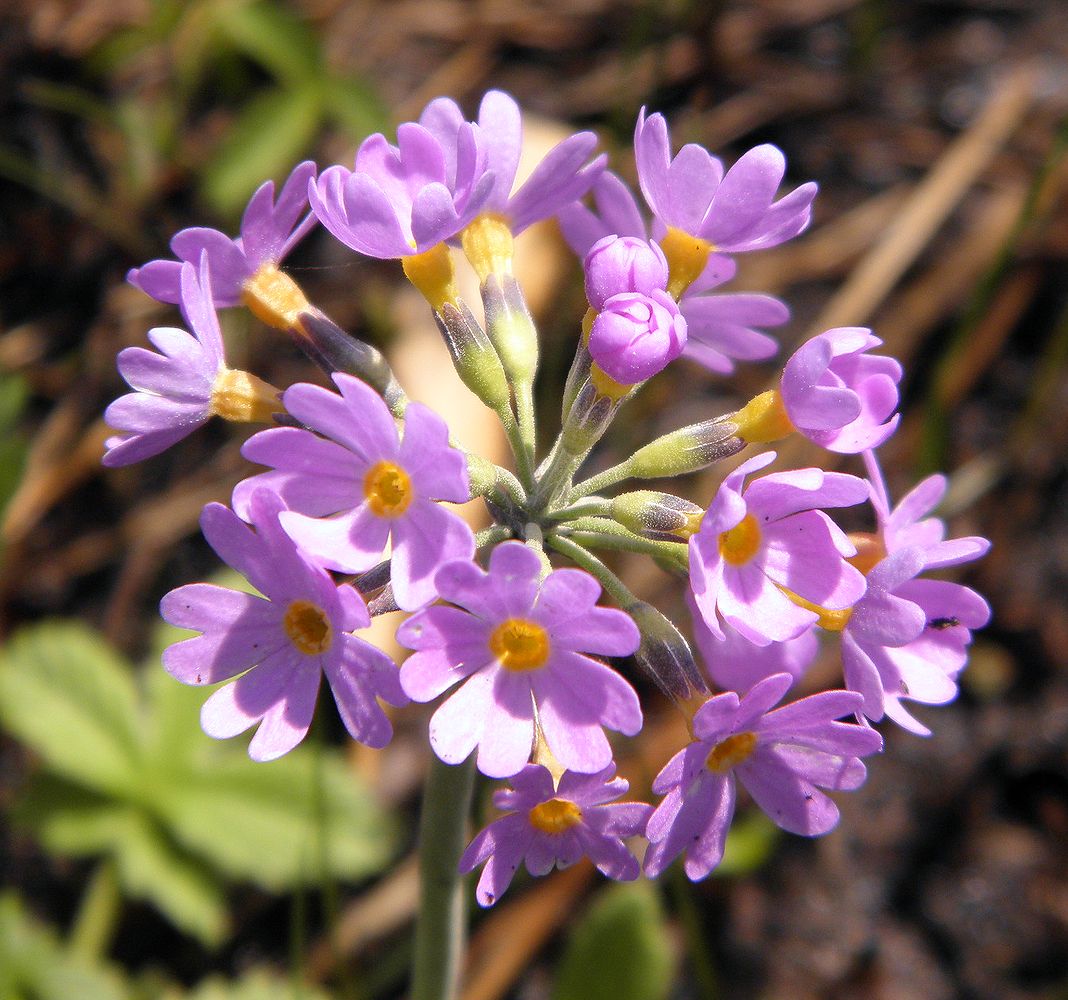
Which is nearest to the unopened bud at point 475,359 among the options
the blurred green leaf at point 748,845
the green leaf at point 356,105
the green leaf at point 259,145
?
the blurred green leaf at point 748,845

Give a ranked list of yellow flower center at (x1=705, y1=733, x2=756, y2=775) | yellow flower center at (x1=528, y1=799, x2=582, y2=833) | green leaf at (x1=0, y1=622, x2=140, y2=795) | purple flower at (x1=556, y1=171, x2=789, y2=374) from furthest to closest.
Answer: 1. green leaf at (x1=0, y1=622, x2=140, y2=795)
2. purple flower at (x1=556, y1=171, x2=789, y2=374)
3. yellow flower center at (x1=705, y1=733, x2=756, y2=775)
4. yellow flower center at (x1=528, y1=799, x2=582, y2=833)

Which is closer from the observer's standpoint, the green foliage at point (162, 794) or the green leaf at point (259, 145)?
the green foliage at point (162, 794)

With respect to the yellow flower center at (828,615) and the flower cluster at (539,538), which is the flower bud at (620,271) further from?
the yellow flower center at (828,615)

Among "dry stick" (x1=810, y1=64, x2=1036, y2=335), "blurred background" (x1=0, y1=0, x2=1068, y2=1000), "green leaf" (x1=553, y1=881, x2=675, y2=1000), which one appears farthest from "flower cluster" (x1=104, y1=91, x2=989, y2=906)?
"dry stick" (x1=810, y1=64, x2=1036, y2=335)

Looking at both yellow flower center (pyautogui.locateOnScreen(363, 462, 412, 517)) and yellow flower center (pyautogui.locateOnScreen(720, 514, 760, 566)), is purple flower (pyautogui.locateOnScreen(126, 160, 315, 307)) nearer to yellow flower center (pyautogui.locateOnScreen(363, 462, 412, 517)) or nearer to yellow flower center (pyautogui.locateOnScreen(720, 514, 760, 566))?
yellow flower center (pyautogui.locateOnScreen(363, 462, 412, 517))

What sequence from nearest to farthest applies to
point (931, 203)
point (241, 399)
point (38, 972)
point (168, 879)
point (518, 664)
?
point (518, 664) < point (241, 399) < point (38, 972) < point (168, 879) < point (931, 203)

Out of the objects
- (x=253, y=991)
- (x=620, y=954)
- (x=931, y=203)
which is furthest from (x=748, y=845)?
(x=931, y=203)

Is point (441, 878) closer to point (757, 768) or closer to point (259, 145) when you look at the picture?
point (757, 768)

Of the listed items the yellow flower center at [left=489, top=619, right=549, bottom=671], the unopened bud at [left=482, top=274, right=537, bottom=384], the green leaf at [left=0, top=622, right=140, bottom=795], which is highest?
the unopened bud at [left=482, top=274, right=537, bottom=384]
